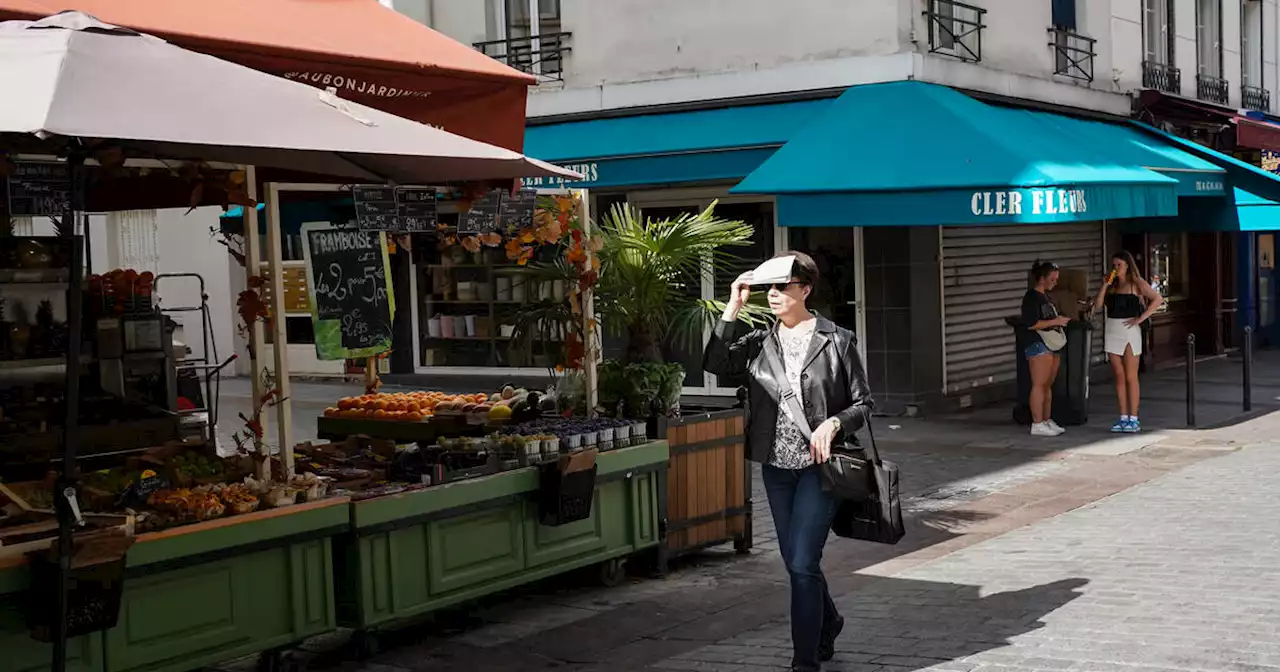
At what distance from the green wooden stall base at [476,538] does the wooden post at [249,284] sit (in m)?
0.53

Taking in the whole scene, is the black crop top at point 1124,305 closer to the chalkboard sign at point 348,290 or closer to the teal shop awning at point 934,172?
the teal shop awning at point 934,172

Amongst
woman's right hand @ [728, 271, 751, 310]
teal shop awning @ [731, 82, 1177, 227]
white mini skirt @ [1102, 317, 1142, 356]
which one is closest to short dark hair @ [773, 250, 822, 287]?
woman's right hand @ [728, 271, 751, 310]

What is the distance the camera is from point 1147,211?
14.4 metres

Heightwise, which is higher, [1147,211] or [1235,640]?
[1147,211]

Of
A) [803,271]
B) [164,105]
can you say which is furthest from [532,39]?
[164,105]

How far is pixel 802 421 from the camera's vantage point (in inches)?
234

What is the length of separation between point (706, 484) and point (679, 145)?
756cm

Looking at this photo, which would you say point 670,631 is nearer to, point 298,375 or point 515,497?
point 515,497

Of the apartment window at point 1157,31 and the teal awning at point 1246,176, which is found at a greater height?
the apartment window at point 1157,31

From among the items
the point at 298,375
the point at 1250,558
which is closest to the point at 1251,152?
the point at 298,375

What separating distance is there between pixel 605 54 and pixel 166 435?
9.34 m

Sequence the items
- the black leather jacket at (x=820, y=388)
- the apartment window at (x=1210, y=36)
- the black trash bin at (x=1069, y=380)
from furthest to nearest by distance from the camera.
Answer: the apartment window at (x=1210, y=36), the black trash bin at (x=1069, y=380), the black leather jacket at (x=820, y=388)

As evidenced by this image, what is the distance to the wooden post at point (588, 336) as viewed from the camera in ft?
26.9

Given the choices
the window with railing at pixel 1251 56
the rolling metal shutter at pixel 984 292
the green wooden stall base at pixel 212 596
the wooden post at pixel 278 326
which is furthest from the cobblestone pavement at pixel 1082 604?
the window with railing at pixel 1251 56
